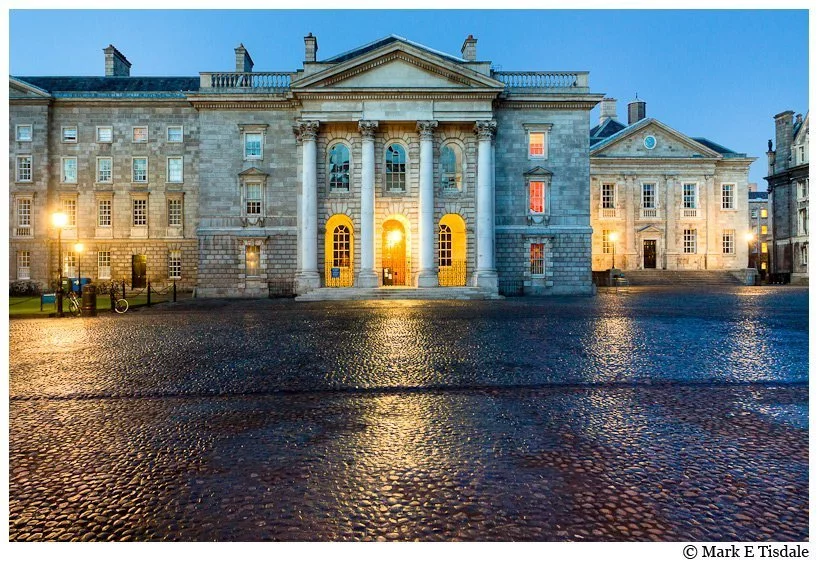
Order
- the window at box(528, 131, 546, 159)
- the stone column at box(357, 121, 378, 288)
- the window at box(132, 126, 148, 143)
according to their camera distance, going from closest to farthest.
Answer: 1. the stone column at box(357, 121, 378, 288)
2. the window at box(528, 131, 546, 159)
3. the window at box(132, 126, 148, 143)

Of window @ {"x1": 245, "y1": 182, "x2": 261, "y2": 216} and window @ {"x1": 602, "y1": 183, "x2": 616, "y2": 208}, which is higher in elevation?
window @ {"x1": 602, "y1": 183, "x2": 616, "y2": 208}

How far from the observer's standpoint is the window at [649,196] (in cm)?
4612

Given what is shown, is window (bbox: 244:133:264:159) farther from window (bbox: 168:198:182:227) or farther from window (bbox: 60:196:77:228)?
window (bbox: 60:196:77:228)

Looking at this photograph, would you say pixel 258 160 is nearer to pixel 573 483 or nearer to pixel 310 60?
pixel 310 60

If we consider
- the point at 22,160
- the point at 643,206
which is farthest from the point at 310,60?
the point at 643,206

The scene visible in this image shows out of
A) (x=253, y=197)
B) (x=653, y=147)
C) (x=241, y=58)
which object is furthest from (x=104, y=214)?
(x=653, y=147)

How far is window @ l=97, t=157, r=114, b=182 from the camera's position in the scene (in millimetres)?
36156

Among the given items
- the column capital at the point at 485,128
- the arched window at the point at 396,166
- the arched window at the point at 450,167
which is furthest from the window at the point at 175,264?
the column capital at the point at 485,128

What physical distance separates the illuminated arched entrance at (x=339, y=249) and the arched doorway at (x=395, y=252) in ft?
7.19

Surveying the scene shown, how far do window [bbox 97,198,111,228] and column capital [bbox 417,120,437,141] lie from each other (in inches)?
922

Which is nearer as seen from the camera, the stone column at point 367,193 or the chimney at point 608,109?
the stone column at point 367,193

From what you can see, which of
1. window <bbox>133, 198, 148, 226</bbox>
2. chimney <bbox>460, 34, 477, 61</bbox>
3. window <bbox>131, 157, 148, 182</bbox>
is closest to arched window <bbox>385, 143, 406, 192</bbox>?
chimney <bbox>460, 34, 477, 61</bbox>

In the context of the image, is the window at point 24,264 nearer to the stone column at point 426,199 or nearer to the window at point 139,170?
the window at point 139,170

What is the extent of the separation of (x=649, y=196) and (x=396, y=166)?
1071 inches
